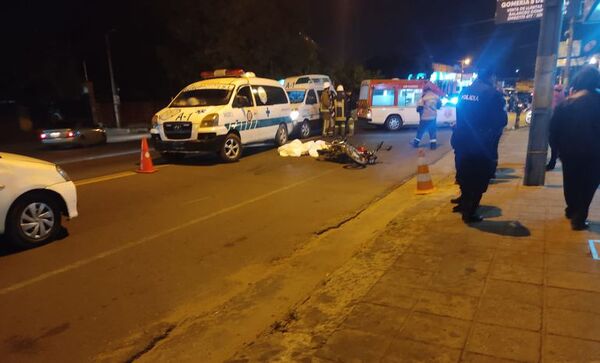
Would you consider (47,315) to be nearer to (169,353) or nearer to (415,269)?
(169,353)

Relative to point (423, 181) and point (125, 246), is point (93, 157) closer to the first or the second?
point (125, 246)

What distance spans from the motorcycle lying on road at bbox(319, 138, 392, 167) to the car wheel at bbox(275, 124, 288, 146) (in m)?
2.76

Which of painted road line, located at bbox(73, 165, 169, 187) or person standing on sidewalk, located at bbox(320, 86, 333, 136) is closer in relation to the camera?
painted road line, located at bbox(73, 165, 169, 187)

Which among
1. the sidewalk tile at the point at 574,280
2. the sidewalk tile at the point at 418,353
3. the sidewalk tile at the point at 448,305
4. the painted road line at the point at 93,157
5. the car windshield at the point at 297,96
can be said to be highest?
the car windshield at the point at 297,96

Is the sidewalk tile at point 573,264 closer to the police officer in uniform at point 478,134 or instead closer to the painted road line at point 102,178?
the police officer in uniform at point 478,134

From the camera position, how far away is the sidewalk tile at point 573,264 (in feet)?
14.3

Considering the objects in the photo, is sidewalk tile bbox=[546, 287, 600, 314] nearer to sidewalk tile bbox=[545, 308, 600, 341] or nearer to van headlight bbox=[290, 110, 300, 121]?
sidewalk tile bbox=[545, 308, 600, 341]

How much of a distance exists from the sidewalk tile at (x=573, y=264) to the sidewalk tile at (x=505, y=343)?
1393 mm

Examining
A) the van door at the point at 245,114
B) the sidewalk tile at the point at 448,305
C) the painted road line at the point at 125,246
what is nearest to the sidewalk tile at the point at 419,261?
the sidewalk tile at the point at 448,305

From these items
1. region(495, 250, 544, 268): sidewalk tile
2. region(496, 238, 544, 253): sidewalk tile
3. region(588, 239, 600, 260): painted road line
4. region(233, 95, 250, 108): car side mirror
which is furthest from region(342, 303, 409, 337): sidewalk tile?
region(233, 95, 250, 108): car side mirror

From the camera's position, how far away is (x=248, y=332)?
3.81 metres

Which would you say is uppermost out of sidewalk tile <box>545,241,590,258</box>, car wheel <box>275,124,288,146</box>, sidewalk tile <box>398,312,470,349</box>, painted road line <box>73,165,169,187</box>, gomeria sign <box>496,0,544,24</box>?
gomeria sign <box>496,0,544,24</box>

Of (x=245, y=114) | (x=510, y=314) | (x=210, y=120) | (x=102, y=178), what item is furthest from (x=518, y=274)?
(x=245, y=114)

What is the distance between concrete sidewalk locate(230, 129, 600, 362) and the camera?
125 inches
